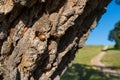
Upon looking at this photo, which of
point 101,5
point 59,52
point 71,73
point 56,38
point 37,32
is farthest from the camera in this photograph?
point 71,73

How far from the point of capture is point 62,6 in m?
13.8

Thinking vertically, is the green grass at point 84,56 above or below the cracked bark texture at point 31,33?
below

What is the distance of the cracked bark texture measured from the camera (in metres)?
12.1

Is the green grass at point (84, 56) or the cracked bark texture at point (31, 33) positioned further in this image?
the green grass at point (84, 56)

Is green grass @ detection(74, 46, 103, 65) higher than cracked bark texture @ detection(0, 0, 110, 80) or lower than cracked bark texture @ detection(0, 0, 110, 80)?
lower

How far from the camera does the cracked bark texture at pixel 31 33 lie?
12.1m

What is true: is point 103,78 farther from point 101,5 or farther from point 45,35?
point 45,35

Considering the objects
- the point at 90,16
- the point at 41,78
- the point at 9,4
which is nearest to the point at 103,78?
the point at 90,16

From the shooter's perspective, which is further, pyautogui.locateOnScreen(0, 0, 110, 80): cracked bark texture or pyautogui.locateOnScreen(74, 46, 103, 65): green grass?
pyautogui.locateOnScreen(74, 46, 103, 65): green grass

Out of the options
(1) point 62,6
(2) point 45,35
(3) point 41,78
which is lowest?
(3) point 41,78

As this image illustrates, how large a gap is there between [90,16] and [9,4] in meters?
6.69

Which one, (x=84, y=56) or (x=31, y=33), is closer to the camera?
(x=31, y=33)

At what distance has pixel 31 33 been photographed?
42.4 ft

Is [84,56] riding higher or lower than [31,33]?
lower
